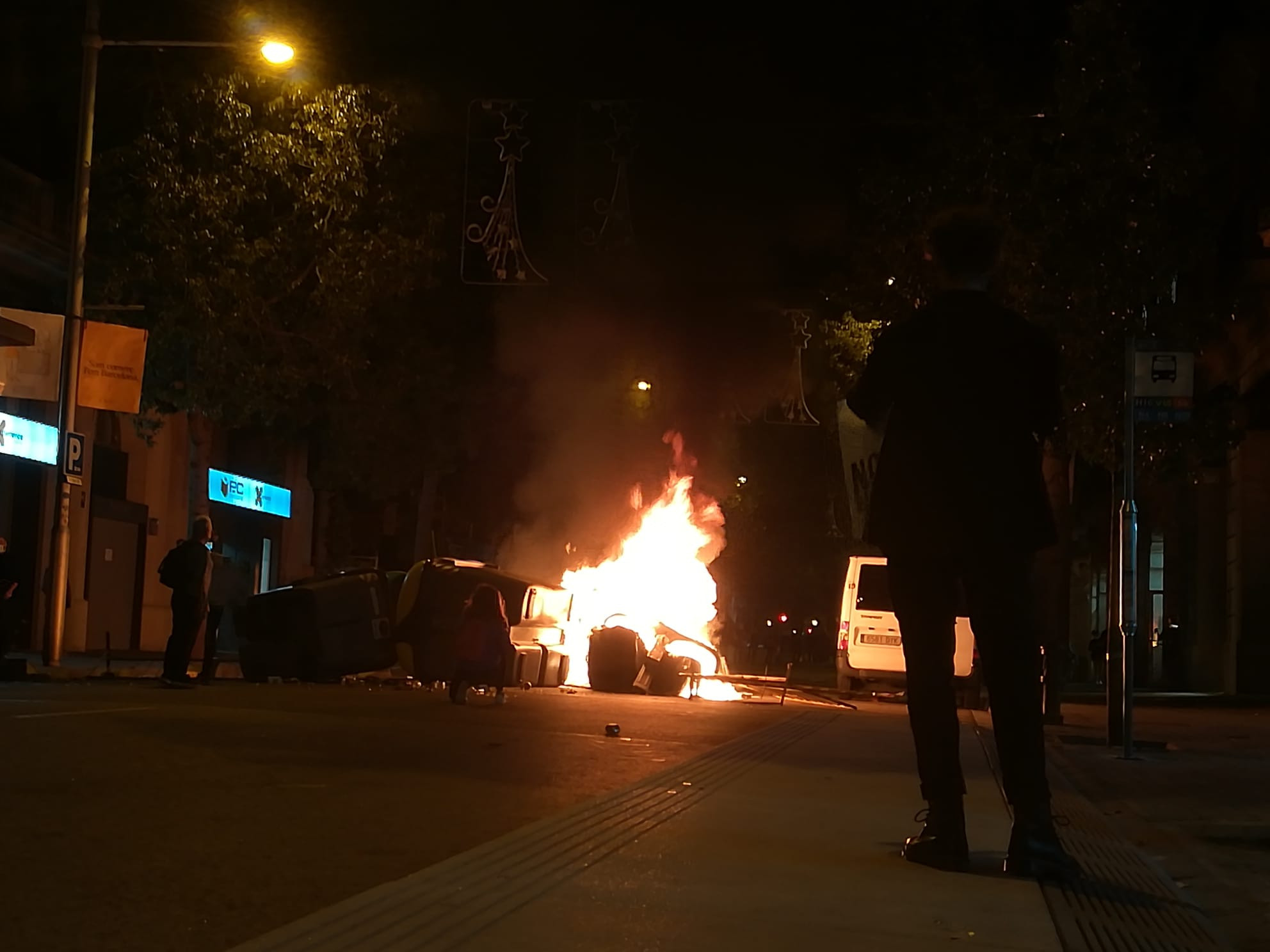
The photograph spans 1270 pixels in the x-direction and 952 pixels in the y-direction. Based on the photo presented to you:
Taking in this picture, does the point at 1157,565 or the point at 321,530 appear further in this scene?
the point at 1157,565

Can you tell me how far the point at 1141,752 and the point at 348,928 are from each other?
1276 cm

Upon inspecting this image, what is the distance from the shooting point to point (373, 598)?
21.2 meters

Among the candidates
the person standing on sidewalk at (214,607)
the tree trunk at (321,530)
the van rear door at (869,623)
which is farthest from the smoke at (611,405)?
the person standing on sidewalk at (214,607)

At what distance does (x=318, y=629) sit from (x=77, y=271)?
519cm

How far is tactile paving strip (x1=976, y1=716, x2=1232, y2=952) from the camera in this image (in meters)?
4.50

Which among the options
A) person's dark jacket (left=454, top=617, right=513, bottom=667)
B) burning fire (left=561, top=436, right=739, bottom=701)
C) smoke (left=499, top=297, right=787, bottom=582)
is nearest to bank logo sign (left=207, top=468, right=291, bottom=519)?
smoke (left=499, top=297, right=787, bottom=582)

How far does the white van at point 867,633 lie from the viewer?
24.9m

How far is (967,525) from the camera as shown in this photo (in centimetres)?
527

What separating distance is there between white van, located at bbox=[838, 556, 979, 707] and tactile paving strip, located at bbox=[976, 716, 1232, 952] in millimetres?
18039

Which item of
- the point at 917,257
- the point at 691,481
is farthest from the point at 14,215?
the point at 691,481

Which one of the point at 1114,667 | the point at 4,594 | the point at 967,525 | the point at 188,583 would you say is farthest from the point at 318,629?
the point at 967,525

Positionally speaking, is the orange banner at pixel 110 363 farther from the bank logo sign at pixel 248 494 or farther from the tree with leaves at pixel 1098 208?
the bank logo sign at pixel 248 494

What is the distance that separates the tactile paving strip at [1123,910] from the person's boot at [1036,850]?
48 mm

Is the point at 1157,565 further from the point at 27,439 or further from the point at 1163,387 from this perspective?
the point at 1163,387
